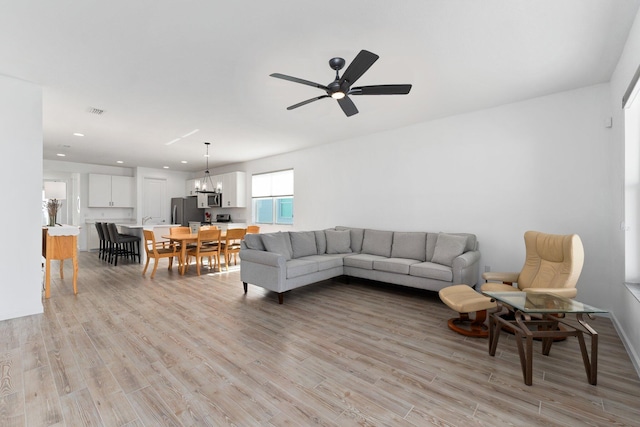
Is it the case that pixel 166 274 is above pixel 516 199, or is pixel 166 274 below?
below

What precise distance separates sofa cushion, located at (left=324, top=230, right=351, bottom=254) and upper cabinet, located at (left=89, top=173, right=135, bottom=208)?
740 cm

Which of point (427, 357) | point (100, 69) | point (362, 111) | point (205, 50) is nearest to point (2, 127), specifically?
point (100, 69)

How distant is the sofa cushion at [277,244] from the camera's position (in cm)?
416

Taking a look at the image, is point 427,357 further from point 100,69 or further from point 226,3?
point 100,69

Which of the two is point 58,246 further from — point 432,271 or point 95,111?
point 432,271

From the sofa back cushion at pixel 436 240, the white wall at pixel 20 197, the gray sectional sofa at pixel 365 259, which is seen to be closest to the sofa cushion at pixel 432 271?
the gray sectional sofa at pixel 365 259

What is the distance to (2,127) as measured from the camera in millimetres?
3084

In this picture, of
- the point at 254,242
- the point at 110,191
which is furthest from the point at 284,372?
the point at 110,191

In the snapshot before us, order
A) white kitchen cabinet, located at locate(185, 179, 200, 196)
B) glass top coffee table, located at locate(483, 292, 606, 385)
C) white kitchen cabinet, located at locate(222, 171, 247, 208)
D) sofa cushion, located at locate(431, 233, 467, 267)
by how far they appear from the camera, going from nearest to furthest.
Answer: glass top coffee table, located at locate(483, 292, 606, 385)
sofa cushion, located at locate(431, 233, 467, 267)
white kitchen cabinet, located at locate(222, 171, 247, 208)
white kitchen cabinet, located at locate(185, 179, 200, 196)

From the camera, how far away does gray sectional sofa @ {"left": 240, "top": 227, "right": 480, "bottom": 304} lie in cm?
373

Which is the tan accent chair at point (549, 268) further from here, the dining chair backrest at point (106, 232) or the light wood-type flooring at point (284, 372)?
the dining chair backrest at point (106, 232)

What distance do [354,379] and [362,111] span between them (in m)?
3.54

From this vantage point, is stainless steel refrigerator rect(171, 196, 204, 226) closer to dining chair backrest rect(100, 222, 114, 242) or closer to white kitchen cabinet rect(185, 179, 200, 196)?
white kitchen cabinet rect(185, 179, 200, 196)

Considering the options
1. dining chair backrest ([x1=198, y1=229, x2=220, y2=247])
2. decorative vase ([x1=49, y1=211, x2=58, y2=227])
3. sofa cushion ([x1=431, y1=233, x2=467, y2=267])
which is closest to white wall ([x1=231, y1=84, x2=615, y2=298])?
sofa cushion ([x1=431, y1=233, x2=467, y2=267])
